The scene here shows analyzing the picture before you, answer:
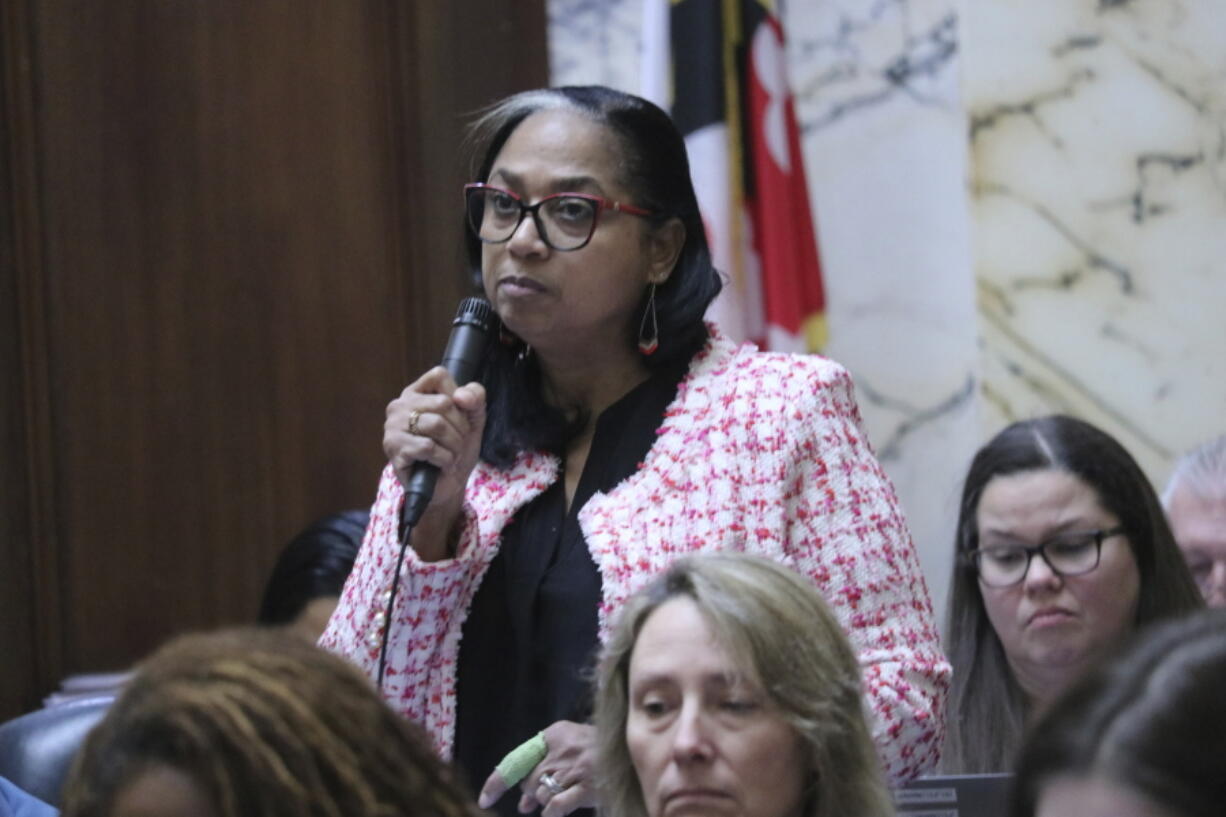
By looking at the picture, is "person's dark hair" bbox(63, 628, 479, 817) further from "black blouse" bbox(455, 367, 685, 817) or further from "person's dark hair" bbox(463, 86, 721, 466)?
"person's dark hair" bbox(463, 86, 721, 466)

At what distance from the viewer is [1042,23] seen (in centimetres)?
354

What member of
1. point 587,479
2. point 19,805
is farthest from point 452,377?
point 19,805

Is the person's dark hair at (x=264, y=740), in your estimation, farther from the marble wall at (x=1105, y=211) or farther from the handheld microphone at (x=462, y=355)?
the marble wall at (x=1105, y=211)

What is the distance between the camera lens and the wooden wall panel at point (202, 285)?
11.2ft

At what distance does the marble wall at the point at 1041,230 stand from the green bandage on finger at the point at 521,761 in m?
1.72

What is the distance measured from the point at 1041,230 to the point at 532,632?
1796mm

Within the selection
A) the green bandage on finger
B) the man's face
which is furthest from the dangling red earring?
the man's face

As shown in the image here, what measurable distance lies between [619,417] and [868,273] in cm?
170

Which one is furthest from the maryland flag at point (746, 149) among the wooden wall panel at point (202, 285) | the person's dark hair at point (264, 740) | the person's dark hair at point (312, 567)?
the person's dark hair at point (264, 740)

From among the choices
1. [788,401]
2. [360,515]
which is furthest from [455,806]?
[360,515]

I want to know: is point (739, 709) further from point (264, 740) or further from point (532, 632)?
point (264, 740)

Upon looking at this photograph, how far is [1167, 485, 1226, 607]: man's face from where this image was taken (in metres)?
2.82

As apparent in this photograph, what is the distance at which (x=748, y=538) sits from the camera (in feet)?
6.76

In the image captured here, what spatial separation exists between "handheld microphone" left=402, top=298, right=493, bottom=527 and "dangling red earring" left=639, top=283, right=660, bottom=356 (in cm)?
18
